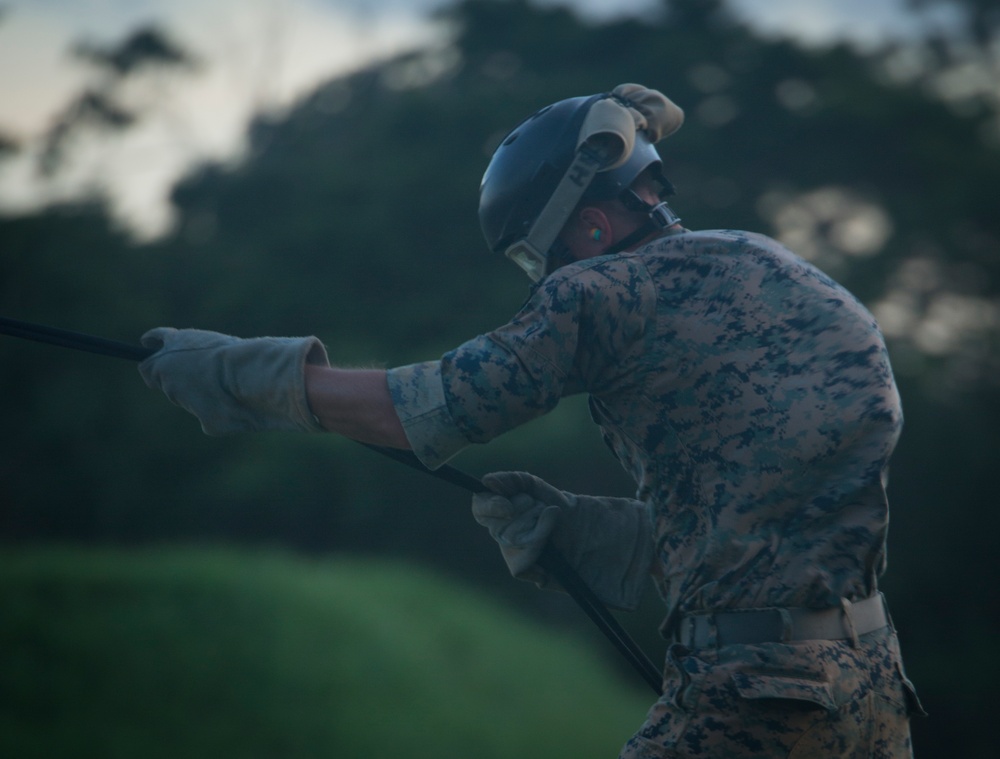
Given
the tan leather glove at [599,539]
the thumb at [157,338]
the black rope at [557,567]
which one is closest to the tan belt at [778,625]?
the black rope at [557,567]

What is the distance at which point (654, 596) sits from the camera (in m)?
11.1

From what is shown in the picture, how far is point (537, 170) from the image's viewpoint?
Result: 7.98 feet

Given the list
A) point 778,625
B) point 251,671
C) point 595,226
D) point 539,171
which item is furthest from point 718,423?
point 251,671

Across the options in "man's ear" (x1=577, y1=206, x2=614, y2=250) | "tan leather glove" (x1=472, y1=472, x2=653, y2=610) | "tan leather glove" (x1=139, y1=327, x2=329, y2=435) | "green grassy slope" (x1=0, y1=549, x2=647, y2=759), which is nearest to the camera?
"tan leather glove" (x1=139, y1=327, x2=329, y2=435)

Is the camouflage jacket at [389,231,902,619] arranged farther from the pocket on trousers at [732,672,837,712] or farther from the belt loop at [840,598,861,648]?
the pocket on trousers at [732,672,837,712]

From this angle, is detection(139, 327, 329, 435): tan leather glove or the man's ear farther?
the man's ear

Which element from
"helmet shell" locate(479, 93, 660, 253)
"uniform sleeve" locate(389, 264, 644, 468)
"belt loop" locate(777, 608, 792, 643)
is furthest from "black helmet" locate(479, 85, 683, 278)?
"belt loop" locate(777, 608, 792, 643)

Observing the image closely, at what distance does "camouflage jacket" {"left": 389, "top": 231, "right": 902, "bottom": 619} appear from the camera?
1.96m

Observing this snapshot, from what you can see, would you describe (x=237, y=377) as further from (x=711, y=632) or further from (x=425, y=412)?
(x=711, y=632)

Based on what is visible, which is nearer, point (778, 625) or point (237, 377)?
point (778, 625)

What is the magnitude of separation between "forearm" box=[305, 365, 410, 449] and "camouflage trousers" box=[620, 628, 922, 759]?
0.69m

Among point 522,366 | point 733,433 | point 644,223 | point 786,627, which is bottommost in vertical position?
point 786,627

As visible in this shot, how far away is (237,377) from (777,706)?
3.79ft

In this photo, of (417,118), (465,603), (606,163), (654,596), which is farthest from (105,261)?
(606,163)
